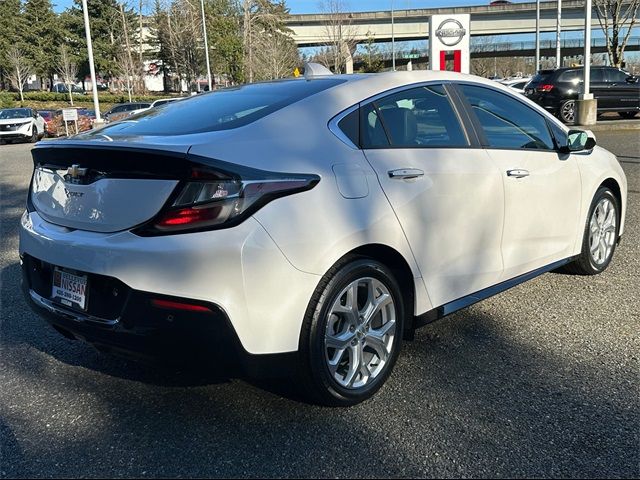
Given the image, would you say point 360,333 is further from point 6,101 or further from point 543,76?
point 6,101

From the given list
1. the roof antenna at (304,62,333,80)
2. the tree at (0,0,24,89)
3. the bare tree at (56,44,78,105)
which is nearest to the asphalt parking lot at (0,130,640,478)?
the roof antenna at (304,62,333,80)

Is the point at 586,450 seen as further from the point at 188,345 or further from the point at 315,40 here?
the point at 315,40

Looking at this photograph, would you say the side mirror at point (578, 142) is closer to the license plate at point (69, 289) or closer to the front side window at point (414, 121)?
the front side window at point (414, 121)

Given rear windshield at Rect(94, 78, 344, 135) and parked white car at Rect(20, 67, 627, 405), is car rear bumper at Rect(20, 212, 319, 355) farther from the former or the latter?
rear windshield at Rect(94, 78, 344, 135)

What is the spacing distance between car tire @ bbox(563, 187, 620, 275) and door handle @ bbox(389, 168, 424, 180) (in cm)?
203

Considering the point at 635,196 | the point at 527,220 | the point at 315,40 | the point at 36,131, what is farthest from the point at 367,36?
the point at 527,220

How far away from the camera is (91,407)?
3148mm

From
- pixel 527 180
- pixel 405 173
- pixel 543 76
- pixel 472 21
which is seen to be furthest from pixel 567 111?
pixel 472 21

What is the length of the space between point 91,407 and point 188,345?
88cm

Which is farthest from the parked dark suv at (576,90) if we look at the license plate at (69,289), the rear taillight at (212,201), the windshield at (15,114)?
the windshield at (15,114)

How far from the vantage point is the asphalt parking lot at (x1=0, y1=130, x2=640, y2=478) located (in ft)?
8.59

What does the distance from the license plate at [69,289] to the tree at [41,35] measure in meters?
67.1

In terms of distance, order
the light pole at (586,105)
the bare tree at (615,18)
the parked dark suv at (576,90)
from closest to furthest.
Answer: the light pole at (586,105)
the parked dark suv at (576,90)
the bare tree at (615,18)

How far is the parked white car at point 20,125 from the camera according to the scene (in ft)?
85.1
